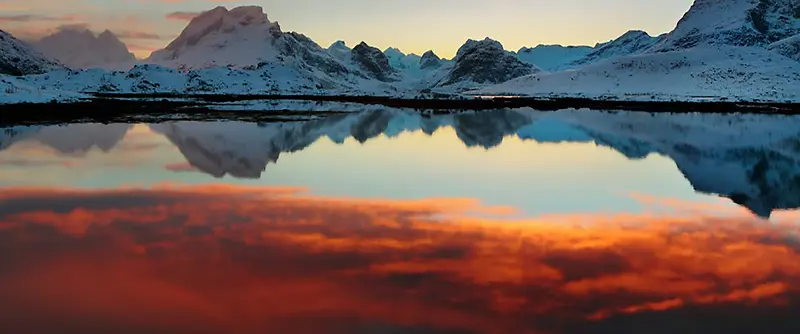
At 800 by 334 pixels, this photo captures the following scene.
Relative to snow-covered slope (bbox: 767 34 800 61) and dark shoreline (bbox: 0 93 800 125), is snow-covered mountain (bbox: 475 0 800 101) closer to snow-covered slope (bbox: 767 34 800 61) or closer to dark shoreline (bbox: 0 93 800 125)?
snow-covered slope (bbox: 767 34 800 61)

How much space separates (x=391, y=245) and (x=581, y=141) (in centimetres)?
2571

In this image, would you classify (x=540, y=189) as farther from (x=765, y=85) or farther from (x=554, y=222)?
(x=765, y=85)

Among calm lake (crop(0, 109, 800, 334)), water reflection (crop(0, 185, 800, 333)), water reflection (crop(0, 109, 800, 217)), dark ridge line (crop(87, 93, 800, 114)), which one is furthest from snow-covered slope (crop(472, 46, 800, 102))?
water reflection (crop(0, 185, 800, 333))

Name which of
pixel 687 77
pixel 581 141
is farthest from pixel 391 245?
pixel 687 77

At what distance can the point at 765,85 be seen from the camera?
446ft

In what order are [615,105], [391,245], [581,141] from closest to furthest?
[391,245] → [581,141] → [615,105]

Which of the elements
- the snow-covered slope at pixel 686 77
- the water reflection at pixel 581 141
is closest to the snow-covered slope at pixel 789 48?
the snow-covered slope at pixel 686 77

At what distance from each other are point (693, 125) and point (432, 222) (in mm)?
41148

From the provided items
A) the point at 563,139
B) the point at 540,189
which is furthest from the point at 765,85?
the point at 540,189

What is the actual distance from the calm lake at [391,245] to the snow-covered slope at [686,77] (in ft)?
377

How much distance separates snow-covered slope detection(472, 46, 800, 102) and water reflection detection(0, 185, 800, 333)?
12182 centimetres

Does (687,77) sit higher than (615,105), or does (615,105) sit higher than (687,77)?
(687,77)

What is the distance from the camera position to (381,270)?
10086 millimetres

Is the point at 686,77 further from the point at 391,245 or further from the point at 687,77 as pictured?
the point at 391,245
